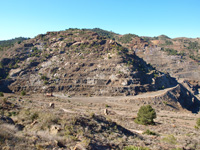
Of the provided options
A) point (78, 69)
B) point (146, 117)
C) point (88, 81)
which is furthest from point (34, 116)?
point (78, 69)

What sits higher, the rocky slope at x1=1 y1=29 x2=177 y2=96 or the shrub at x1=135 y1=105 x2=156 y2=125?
the rocky slope at x1=1 y1=29 x2=177 y2=96

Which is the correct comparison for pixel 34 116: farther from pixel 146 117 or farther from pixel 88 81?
pixel 88 81

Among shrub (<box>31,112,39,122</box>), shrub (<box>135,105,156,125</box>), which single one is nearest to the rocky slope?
shrub (<box>135,105,156,125</box>)

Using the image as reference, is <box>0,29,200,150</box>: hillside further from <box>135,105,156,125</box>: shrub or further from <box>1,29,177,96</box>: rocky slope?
<box>135,105,156,125</box>: shrub

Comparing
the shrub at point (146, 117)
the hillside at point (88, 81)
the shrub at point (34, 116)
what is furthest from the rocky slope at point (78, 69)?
the shrub at point (34, 116)

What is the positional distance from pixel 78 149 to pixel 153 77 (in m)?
58.2

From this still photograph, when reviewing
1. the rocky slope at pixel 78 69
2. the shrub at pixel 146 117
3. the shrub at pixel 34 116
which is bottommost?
the shrub at pixel 146 117

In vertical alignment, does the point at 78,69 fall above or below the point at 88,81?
above

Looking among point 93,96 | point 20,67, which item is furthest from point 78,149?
point 20,67

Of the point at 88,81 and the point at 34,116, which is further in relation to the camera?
the point at 88,81

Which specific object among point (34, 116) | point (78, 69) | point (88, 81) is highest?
point (78, 69)

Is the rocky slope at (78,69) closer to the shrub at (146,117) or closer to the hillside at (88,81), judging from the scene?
the hillside at (88,81)

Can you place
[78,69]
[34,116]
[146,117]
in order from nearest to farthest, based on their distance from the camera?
1. [34,116]
2. [146,117]
3. [78,69]

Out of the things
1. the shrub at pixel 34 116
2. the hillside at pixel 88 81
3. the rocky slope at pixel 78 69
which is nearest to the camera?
the shrub at pixel 34 116
